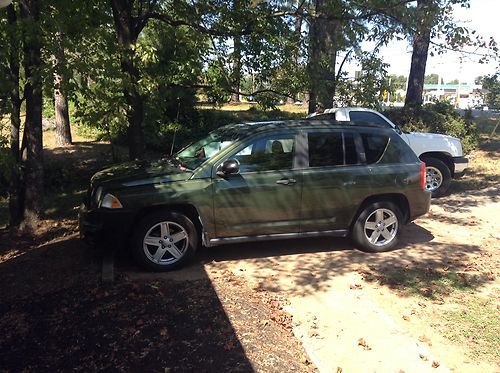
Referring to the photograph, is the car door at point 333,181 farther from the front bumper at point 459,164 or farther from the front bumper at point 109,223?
the front bumper at point 459,164

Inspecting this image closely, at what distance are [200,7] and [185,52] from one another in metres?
0.89

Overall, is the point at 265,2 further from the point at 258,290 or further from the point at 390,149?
the point at 258,290

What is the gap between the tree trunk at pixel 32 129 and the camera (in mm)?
6586

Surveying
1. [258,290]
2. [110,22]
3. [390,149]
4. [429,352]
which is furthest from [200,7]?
[429,352]

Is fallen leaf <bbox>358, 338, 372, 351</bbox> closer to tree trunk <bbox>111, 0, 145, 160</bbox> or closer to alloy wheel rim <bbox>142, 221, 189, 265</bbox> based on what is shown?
alloy wheel rim <bbox>142, 221, 189, 265</bbox>

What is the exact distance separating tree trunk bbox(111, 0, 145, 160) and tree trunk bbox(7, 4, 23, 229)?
1.53m

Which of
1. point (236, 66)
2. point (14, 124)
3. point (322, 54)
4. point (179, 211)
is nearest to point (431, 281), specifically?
point (179, 211)

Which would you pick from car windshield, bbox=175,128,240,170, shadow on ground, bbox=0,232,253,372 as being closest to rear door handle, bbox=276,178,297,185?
car windshield, bbox=175,128,240,170

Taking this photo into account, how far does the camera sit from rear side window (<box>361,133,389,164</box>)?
6312 mm

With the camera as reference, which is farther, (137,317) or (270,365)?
(137,317)

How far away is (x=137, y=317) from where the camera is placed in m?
4.37

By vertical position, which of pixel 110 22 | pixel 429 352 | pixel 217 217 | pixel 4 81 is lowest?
pixel 429 352

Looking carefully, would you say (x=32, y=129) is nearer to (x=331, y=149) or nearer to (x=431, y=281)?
(x=331, y=149)

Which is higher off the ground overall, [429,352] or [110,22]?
[110,22]
